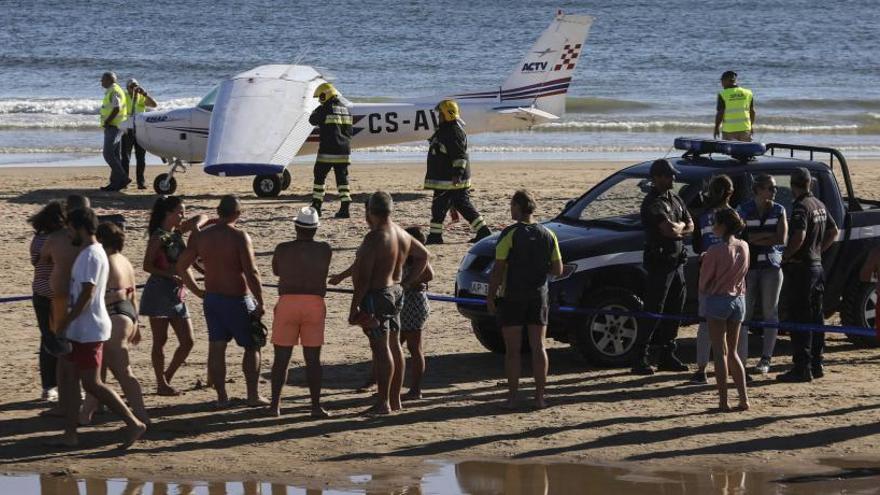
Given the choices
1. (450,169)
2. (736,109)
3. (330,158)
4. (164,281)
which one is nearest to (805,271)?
(164,281)

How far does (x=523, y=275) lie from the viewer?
33.3ft

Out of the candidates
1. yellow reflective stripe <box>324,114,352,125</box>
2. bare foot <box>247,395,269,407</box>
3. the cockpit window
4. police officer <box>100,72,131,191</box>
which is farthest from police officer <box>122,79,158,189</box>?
bare foot <box>247,395,269,407</box>

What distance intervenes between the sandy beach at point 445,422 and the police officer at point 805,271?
215 millimetres

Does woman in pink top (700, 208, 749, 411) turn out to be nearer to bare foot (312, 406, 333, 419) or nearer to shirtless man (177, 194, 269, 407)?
bare foot (312, 406, 333, 419)

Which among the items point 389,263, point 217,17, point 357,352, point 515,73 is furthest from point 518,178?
point 217,17

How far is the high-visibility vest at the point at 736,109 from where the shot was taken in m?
20.5

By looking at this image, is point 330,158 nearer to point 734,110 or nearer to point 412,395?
point 734,110

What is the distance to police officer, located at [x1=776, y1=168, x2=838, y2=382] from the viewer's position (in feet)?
36.7

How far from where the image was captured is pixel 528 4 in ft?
254

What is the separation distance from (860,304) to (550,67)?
12365 mm

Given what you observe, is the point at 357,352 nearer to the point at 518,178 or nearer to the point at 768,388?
the point at 768,388

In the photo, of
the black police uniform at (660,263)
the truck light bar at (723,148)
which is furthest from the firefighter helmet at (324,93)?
the black police uniform at (660,263)

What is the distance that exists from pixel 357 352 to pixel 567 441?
3.09 metres

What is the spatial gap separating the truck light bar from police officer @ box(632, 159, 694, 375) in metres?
1.09
